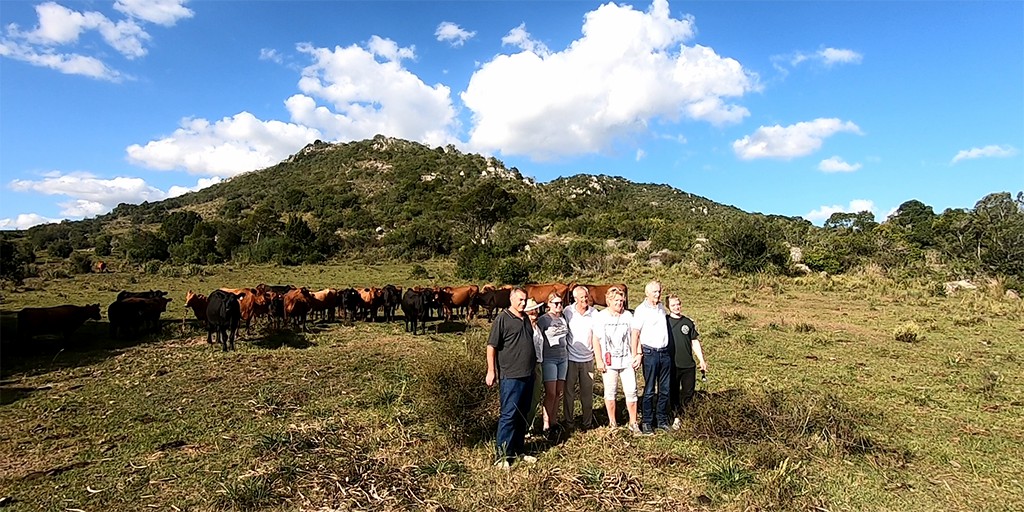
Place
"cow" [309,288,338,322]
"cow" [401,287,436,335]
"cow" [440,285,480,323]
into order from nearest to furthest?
"cow" [401,287,436,335]
"cow" [309,288,338,322]
"cow" [440,285,480,323]

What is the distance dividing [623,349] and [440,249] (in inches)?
1586

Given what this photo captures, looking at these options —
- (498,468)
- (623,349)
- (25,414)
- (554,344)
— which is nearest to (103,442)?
(25,414)

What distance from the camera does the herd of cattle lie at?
11.5 m

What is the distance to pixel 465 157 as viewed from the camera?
84438 mm

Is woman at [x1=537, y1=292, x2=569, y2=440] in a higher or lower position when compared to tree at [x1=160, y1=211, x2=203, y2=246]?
lower

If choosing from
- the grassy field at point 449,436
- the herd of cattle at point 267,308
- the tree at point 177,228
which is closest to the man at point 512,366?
the grassy field at point 449,436

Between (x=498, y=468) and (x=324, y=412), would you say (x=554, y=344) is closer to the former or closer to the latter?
(x=498, y=468)

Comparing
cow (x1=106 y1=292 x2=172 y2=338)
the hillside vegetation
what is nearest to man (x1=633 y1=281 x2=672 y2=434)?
cow (x1=106 y1=292 x2=172 y2=338)

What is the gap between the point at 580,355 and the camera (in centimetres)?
636

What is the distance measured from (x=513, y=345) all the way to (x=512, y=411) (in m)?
0.67

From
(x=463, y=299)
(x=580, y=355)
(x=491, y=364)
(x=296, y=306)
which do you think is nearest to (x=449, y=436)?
(x=491, y=364)

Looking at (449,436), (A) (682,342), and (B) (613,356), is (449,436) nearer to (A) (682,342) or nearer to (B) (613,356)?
(B) (613,356)

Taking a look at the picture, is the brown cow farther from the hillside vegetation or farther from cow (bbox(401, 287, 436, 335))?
the hillside vegetation

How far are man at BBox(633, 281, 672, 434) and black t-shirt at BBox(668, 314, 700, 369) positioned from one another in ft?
0.41
